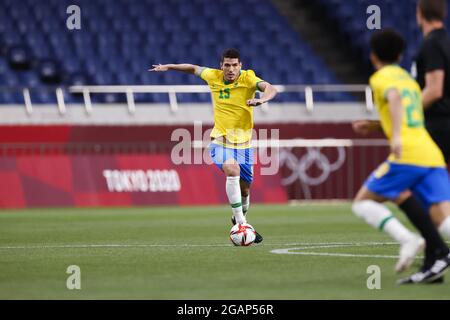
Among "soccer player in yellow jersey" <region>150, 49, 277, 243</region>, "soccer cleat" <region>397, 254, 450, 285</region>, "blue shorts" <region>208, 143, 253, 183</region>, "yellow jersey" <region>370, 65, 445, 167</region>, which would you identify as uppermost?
"soccer player in yellow jersey" <region>150, 49, 277, 243</region>

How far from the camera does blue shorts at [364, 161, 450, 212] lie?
8.55 metres

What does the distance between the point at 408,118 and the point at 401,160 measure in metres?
0.33

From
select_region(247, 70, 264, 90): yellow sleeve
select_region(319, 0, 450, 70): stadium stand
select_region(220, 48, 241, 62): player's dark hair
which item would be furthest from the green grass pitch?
select_region(319, 0, 450, 70): stadium stand

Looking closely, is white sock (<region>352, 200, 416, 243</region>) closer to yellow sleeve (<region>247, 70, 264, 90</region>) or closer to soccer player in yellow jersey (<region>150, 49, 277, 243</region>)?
soccer player in yellow jersey (<region>150, 49, 277, 243</region>)

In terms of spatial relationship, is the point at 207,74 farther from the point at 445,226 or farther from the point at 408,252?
the point at 408,252

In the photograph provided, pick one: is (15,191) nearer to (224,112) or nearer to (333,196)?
(333,196)

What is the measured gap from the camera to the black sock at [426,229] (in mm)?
8891

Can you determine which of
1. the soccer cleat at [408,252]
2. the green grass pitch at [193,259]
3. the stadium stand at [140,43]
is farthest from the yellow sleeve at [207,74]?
the stadium stand at [140,43]

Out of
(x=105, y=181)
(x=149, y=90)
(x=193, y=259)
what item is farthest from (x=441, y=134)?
(x=149, y=90)

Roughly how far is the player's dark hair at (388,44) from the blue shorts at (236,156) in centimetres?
547

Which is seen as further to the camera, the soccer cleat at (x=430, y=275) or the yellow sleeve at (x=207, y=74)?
the yellow sleeve at (x=207, y=74)

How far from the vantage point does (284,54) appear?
30.0m

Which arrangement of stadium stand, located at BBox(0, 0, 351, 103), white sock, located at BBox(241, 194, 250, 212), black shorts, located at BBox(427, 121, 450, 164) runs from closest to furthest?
black shorts, located at BBox(427, 121, 450, 164)
white sock, located at BBox(241, 194, 250, 212)
stadium stand, located at BBox(0, 0, 351, 103)

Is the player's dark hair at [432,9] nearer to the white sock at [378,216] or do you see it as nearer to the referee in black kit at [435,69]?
the referee in black kit at [435,69]
